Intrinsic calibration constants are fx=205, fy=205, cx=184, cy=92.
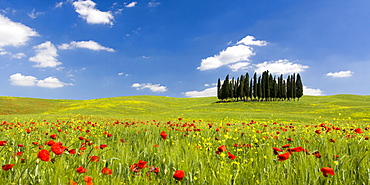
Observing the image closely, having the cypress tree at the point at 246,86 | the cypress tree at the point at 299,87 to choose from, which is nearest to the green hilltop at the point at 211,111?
the cypress tree at the point at 246,86

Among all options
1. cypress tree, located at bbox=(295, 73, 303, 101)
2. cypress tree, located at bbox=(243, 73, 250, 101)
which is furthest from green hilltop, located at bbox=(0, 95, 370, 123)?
cypress tree, located at bbox=(295, 73, 303, 101)

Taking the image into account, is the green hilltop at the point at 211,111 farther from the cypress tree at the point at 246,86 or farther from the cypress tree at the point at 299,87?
the cypress tree at the point at 299,87

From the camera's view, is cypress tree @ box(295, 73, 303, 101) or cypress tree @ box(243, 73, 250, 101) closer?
cypress tree @ box(243, 73, 250, 101)

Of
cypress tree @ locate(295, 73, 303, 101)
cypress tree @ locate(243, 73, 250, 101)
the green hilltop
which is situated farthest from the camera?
cypress tree @ locate(295, 73, 303, 101)

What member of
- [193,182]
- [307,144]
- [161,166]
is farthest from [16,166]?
[307,144]

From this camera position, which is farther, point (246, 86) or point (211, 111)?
point (246, 86)

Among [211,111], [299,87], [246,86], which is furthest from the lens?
[299,87]

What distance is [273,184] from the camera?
2.30 metres

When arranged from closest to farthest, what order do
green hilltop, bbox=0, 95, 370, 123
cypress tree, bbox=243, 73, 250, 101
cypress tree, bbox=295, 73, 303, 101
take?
green hilltop, bbox=0, 95, 370, 123 → cypress tree, bbox=243, 73, 250, 101 → cypress tree, bbox=295, 73, 303, 101

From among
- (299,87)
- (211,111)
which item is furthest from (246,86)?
(211,111)

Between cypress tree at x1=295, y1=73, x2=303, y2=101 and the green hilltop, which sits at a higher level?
cypress tree at x1=295, y1=73, x2=303, y2=101

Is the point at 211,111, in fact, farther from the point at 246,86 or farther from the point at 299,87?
the point at 299,87

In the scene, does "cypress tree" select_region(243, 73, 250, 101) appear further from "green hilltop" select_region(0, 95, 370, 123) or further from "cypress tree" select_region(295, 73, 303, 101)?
"cypress tree" select_region(295, 73, 303, 101)

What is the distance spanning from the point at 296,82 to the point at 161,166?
87391 millimetres
